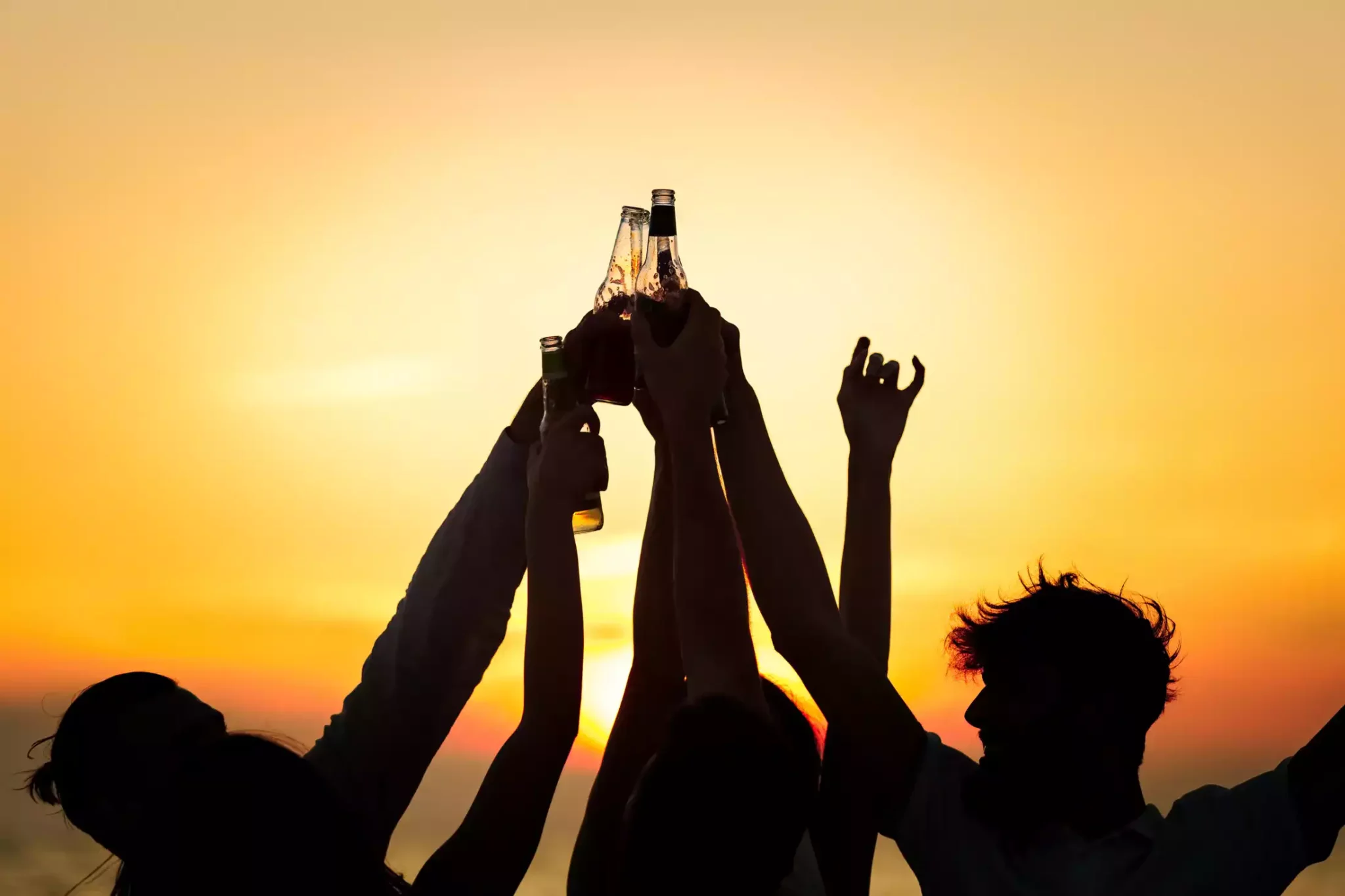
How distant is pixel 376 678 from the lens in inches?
90.4

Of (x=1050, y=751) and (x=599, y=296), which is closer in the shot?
(x=1050, y=751)

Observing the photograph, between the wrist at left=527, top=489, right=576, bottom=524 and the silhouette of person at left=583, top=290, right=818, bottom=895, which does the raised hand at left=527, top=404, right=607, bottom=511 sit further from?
the silhouette of person at left=583, top=290, right=818, bottom=895

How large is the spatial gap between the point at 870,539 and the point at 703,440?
632 millimetres

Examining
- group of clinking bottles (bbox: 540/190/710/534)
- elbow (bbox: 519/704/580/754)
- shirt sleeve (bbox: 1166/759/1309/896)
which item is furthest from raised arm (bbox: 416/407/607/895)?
shirt sleeve (bbox: 1166/759/1309/896)

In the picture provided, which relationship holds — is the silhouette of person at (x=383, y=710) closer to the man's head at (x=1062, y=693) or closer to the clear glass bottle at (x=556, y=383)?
the clear glass bottle at (x=556, y=383)

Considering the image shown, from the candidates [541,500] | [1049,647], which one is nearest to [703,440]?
[541,500]

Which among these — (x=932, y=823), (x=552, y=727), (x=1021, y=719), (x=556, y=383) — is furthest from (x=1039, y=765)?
(x=556, y=383)

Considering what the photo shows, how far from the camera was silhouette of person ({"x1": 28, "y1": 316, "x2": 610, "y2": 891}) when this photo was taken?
2129mm

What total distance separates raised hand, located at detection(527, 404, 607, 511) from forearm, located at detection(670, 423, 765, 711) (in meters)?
0.22

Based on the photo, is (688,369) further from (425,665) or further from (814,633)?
(425,665)

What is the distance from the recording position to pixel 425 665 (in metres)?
2.29

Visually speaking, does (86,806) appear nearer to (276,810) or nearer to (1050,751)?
(276,810)

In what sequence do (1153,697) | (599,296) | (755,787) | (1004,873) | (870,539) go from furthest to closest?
(599,296), (870,539), (1153,697), (1004,873), (755,787)

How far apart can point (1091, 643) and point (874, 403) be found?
75cm
